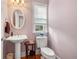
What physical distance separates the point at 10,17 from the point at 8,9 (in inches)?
12.3

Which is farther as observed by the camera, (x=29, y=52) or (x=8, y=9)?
(x=29, y=52)

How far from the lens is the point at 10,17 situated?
4512mm

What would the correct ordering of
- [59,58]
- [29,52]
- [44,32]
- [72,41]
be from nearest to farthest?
[72,41] → [59,58] → [29,52] → [44,32]

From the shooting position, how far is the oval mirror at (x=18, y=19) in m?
4.57

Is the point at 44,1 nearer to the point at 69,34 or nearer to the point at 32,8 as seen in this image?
the point at 32,8

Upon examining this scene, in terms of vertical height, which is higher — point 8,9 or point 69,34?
point 8,9

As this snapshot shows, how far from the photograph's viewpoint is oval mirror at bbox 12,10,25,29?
4.57 m

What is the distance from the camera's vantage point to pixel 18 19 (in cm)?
464

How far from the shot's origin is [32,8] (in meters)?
4.90

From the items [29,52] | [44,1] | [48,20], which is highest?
[44,1]

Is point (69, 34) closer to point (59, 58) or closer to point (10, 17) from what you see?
point (59, 58)

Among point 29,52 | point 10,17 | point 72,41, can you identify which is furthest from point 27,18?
point 72,41

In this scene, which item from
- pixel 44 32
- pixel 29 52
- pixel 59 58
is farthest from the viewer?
pixel 44 32

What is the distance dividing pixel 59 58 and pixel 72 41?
1079 mm
